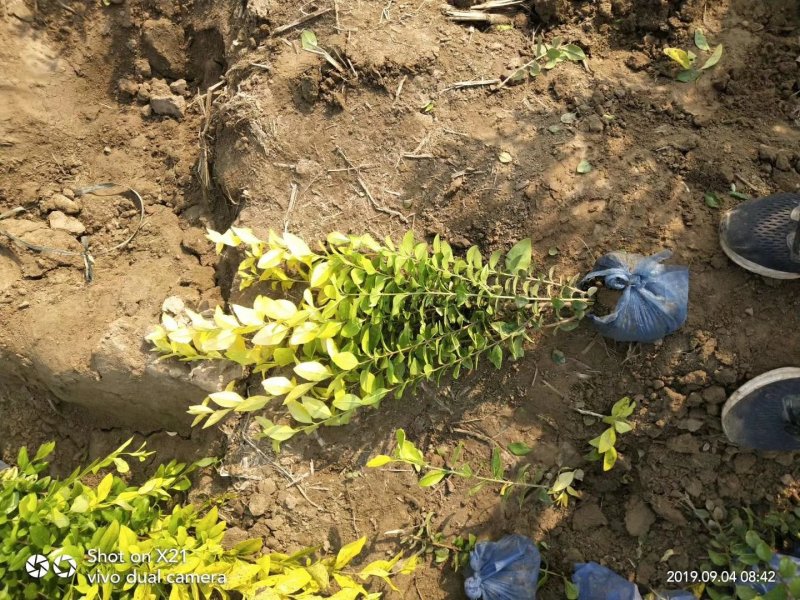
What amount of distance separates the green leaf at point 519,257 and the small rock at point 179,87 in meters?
2.09

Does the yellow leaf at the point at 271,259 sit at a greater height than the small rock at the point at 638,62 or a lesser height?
lesser

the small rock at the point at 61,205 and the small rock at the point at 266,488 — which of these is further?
the small rock at the point at 61,205

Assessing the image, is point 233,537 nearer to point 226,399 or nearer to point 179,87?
point 226,399

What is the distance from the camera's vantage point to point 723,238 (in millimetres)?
2299

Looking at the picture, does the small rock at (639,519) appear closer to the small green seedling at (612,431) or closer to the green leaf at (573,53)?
the small green seedling at (612,431)

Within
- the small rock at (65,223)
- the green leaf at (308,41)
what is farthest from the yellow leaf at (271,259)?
the small rock at (65,223)

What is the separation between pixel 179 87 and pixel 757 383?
3153 mm

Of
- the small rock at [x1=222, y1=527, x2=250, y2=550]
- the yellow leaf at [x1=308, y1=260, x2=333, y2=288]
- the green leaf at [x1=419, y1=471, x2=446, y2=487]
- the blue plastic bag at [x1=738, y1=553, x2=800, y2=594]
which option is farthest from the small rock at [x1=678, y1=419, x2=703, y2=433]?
the small rock at [x1=222, y1=527, x2=250, y2=550]

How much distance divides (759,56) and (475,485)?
2286 mm

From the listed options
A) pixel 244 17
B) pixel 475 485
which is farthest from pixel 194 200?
pixel 475 485

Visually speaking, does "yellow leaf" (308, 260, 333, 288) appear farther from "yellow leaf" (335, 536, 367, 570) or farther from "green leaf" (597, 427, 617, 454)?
"green leaf" (597, 427, 617, 454)

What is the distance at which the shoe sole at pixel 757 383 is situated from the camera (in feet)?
7.19

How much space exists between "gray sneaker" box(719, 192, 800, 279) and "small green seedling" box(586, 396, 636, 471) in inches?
28.7

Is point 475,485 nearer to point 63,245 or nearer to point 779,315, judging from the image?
point 779,315
